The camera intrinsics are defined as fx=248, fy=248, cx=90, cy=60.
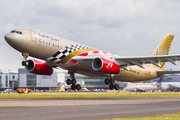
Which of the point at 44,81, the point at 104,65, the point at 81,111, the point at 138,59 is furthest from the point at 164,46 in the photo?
the point at 44,81

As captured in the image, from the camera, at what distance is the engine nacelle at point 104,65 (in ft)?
117

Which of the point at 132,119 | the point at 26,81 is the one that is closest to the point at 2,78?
the point at 26,81

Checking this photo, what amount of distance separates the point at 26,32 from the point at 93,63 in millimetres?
10637

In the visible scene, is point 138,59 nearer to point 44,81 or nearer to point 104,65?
point 104,65

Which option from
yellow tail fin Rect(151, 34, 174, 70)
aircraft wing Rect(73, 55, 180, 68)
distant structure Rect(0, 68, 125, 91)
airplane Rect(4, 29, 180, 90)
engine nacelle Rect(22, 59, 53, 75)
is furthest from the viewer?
distant structure Rect(0, 68, 125, 91)

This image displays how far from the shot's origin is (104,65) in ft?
116

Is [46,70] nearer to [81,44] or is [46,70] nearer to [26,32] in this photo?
[81,44]

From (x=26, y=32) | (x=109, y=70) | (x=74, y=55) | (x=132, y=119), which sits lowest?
(x=132, y=119)

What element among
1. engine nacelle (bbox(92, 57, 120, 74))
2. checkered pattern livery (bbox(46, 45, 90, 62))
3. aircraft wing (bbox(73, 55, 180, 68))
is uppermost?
checkered pattern livery (bbox(46, 45, 90, 62))

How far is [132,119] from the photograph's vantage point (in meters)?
16.3

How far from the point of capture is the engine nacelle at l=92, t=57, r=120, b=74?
117ft

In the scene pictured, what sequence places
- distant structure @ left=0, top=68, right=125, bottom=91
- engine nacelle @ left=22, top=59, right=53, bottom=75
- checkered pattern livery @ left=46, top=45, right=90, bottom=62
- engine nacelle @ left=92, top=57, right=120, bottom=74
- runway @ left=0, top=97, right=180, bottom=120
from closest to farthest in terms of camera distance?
runway @ left=0, top=97, right=180, bottom=120 → checkered pattern livery @ left=46, top=45, right=90, bottom=62 → engine nacelle @ left=92, top=57, right=120, bottom=74 → engine nacelle @ left=22, top=59, right=53, bottom=75 → distant structure @ left=0, top=68, right=125, bottom=91

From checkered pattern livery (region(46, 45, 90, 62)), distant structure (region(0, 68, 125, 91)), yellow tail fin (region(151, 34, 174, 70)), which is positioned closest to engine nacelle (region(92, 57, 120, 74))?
checkered pattern livery (region(46, 45, 90, 62))

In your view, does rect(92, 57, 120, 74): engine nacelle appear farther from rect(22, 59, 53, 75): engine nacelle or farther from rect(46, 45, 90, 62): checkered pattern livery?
rect(22, 59, 53, 75): engine nacelle
